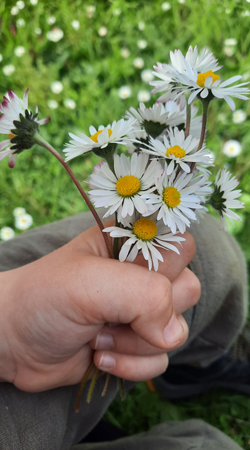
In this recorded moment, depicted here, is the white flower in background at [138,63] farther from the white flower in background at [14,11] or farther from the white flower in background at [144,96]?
the white flower in background at [14,11]

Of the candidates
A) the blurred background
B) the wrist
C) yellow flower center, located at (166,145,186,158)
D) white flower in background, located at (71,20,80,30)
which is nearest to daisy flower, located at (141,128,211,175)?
yellow flower center, located at (166,145,186,158)

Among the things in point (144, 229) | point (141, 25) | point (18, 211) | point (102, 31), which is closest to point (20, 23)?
point (102, 31)

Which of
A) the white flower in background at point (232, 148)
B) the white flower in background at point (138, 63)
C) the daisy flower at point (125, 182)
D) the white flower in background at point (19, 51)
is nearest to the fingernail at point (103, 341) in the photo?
the daisy flower at point (125, 182)

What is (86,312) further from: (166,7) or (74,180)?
(166,7)

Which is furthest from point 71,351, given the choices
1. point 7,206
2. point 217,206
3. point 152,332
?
point 7,206

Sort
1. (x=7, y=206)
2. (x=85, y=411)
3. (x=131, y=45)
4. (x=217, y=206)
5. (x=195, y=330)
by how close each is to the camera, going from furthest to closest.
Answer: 1. (x=131, y=45)
2. (x=7, y=206)
3. (x=195, y=330)
4. (x=85, y=411)
5. (x=217, y=206)

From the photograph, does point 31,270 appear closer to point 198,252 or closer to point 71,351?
point 71,351

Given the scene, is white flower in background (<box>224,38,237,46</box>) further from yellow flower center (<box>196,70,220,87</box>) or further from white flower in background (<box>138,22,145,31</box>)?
yellow flower center (<box>196,70,220,87</box>)
